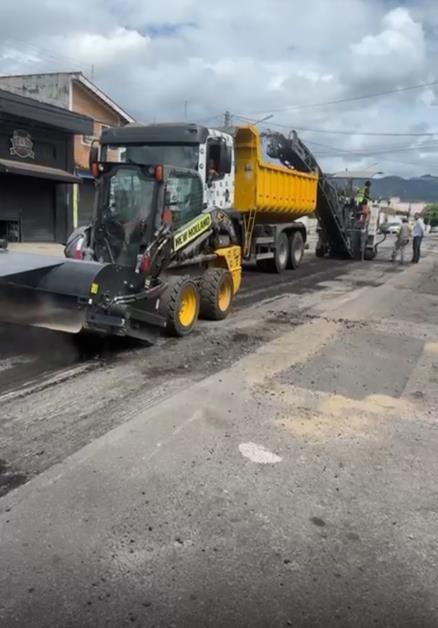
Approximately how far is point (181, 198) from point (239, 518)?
616 centimetres

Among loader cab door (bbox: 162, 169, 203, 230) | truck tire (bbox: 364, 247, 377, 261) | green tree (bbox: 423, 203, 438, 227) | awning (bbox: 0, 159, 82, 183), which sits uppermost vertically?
green tree (bbox: 423, 203, 438, 227)

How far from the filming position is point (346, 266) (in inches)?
789

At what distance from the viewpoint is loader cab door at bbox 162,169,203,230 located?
8.52 meters

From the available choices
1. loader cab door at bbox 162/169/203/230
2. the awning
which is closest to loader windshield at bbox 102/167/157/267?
loader cab door at bbox 162/169/203/230

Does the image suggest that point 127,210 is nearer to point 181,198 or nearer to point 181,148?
point 181,198

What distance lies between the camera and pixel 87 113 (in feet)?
92.1

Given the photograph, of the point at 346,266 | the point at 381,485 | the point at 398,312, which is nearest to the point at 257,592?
the point at 381,485

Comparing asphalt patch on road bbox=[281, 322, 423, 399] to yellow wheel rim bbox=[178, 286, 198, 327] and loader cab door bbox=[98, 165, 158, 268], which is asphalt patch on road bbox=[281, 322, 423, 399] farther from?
loader cab door bbox=[98, 165, 158, 268]

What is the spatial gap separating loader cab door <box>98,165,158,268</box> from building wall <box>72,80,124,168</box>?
1780 cm

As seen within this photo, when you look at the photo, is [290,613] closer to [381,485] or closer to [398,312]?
[381,485]

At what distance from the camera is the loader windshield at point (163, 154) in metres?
10.4

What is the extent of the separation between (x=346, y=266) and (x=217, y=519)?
17.2m

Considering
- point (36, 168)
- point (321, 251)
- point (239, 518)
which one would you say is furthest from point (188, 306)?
point (321, 251)

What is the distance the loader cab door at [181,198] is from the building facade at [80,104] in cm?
1671
